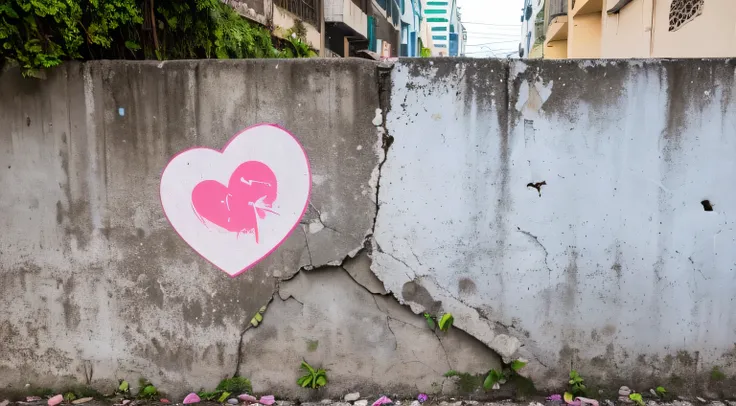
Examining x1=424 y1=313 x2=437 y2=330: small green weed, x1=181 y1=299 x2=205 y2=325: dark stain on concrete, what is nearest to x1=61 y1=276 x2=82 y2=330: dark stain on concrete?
x1=181 y1=299 x2=205 y2=325: dark stain on concrete

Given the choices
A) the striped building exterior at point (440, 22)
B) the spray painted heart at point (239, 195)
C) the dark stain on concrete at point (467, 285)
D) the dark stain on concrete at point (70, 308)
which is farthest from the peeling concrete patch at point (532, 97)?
the striped building exterior at point (440, 22)

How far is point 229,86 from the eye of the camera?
9.14 ft

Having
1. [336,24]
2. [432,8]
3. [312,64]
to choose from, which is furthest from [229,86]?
[432,8]

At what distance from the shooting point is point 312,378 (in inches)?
115

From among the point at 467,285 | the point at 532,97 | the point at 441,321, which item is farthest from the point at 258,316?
the point at 532,97

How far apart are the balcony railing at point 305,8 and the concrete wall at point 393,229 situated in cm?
954

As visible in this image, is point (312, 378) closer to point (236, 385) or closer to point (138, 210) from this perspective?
point (236, 385)

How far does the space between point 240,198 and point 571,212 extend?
5.98 ft

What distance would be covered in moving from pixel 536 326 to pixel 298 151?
1651mm

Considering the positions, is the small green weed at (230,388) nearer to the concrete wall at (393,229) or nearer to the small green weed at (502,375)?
the concrete wall at (393,229)

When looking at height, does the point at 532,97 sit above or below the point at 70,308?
above

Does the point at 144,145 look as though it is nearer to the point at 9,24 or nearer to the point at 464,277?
the point at 9,24

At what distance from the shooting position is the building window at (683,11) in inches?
180

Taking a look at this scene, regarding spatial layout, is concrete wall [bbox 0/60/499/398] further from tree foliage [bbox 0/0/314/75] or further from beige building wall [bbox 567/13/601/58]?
beige building wall [bbox 567/13/601/58]
